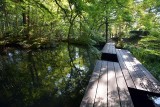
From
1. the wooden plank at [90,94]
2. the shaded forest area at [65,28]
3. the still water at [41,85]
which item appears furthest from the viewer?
the shaded forest area at [65,28]

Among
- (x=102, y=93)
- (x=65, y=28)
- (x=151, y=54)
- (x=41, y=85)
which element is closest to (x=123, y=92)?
(x=102, y=93)

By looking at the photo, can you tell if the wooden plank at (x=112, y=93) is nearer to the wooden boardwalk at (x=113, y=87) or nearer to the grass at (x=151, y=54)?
the wooden boardwalk at (x=113, y=87)

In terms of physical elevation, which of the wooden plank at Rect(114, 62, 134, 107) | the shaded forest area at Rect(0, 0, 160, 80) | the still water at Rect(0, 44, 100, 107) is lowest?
the still water at Rect(0, 44, 100, 107)

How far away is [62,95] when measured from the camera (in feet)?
20.3

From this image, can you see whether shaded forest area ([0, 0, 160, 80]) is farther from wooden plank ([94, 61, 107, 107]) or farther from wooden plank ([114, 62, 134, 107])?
wooden plank ([94, 61, 107, 107])

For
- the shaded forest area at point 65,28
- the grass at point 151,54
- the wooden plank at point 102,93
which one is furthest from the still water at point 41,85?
the grass at point 151,54

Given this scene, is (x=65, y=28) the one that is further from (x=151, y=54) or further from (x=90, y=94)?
(x=90, y=94)

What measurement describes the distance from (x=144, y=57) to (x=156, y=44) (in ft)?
14.1

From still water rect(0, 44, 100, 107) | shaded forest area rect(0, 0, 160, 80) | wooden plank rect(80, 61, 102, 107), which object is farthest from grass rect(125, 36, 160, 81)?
wooden plank rect(80, 61, 102, 107)

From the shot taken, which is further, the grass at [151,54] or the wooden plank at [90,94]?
the grass at [151,54]

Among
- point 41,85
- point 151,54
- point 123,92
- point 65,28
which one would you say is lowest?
point 41,85

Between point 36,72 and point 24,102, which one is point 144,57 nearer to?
point 36,72

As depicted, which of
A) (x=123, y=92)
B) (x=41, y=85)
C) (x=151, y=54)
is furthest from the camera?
(x=151, y=54)

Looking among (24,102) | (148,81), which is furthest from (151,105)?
(24,102)
